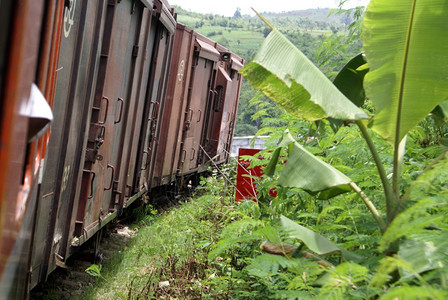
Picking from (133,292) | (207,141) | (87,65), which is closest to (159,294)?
(133,292)

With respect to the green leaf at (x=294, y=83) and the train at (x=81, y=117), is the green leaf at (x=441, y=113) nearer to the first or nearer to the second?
the green leaf at (x=294, y=83)

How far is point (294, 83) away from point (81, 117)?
257cm

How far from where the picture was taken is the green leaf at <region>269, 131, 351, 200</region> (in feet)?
10.8

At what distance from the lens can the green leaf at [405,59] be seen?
3262 millimetres

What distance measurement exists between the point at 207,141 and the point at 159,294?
10.4m

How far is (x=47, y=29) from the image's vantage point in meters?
2.43

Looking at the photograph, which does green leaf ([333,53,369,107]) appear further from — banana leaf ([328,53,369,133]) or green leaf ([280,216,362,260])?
green leaf ([280,216,362,260])

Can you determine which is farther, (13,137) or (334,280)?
(334,280)

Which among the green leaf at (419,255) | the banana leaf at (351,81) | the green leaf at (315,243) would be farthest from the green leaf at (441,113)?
the green leaf at (419,255)

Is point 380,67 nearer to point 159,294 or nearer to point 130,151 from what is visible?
point 159,294

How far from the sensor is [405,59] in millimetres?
3330

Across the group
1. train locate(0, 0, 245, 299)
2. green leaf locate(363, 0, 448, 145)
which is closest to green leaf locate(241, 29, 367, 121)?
green leaf locate(363, 0, 448, 145)

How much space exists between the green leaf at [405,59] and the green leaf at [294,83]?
0.28 meters

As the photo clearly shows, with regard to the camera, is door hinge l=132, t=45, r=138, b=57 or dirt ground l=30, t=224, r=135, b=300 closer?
dirt ground l=30, t=224, r=135, b=300
